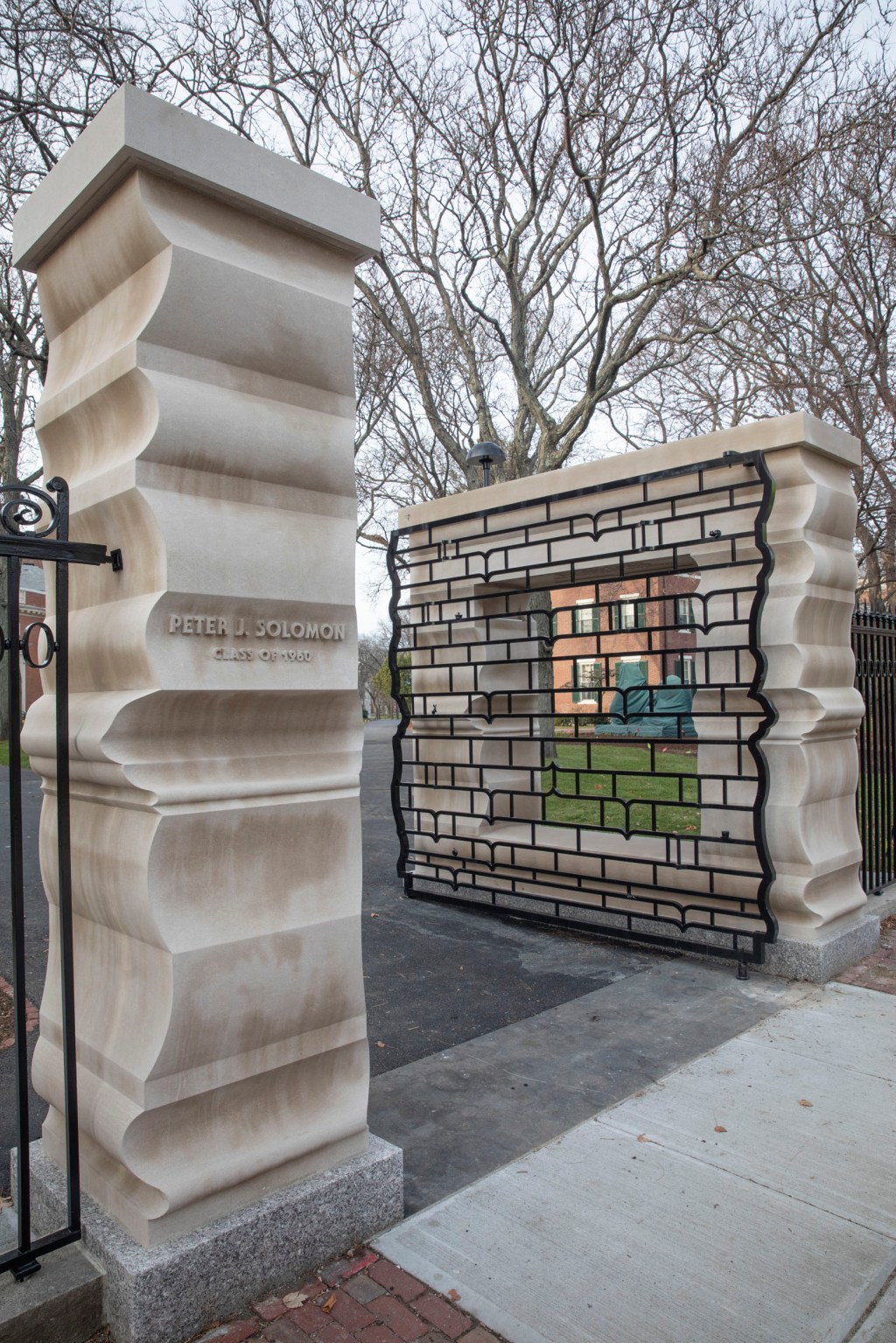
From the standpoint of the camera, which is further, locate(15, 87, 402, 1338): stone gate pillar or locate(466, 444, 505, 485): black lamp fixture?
locate(466, 444, 505, 485): black lamp fixture

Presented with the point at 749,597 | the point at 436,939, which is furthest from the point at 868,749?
the point at 436,939

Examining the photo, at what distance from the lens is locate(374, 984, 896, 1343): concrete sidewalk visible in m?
2.49

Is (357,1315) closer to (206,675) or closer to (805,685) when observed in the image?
(206,675)

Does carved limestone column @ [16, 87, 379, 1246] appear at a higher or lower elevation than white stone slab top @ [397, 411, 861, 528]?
lower

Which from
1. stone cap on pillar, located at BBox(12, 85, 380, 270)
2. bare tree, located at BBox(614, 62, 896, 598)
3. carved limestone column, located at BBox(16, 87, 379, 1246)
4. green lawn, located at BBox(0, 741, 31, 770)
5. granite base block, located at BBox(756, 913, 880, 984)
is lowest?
granite base block, located at BBox(756, 913, 880, 984)

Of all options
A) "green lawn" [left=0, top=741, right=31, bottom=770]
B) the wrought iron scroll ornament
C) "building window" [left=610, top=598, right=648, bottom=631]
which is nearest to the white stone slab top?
"building window" [left=610, top=598, right=648, bottom=631]

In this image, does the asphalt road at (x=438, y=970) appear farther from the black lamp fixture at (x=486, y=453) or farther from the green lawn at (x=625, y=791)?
the black lamp fixture at (x=486, y=453)

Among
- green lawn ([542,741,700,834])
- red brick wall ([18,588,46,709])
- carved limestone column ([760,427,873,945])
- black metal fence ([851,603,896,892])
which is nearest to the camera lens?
carved limestone column ([760,427,873,945])

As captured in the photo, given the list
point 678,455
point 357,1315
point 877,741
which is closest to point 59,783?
point 357,1315

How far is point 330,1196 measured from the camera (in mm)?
2777

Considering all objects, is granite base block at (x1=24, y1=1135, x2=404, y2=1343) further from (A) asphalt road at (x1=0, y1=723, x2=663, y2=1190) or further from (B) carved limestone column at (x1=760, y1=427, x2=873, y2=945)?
(B) carved limestone column at (x1=760, y1=427, x2=873, y2=945)

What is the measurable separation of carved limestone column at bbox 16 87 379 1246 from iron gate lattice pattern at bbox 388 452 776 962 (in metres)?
2.24

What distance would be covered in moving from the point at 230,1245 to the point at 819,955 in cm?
406

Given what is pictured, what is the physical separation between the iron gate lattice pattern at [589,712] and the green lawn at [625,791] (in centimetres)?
46
